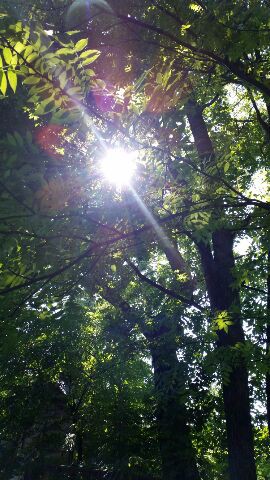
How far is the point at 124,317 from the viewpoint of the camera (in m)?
8.44

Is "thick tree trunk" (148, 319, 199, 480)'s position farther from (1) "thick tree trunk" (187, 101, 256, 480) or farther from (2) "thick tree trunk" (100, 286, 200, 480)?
(1) "thick tree trunk" (187, 101, 256, 480)

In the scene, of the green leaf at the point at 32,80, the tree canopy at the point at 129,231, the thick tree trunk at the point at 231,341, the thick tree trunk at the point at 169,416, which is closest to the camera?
the green leaf at the point at 32,80

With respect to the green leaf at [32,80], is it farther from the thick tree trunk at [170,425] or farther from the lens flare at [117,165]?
A: the thick tree trunk at [170,425]

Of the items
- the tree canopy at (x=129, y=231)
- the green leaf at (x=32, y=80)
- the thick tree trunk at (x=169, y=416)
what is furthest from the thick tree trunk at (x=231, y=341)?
the green leaf at (x=32, y=80)

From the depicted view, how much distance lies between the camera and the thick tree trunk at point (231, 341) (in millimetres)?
6559

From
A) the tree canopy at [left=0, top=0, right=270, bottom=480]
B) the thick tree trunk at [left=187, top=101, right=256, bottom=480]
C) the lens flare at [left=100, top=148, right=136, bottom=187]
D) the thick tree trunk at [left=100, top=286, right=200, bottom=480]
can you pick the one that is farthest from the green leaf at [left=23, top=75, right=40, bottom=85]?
the thick tree trunk at [left=100, top=286, right=200, bottom=480]

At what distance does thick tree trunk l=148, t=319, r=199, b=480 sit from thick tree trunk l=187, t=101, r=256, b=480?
97cm

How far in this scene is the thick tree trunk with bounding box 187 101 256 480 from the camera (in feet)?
21.5

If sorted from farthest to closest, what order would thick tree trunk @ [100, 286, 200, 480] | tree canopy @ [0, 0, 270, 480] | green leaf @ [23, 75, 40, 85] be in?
1. thick tree trunk @ [100, 286, 200, 480]
2. tree canopy @ [0, 0, 270, 480]
3. green leaf @ [23, 75, 40, 85]

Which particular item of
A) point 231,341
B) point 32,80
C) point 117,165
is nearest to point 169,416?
point 231,341

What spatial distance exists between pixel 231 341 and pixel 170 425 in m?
2.27

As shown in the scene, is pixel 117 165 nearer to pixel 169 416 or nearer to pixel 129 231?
pixel 129 231

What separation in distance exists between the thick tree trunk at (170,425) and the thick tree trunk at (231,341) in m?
0.97

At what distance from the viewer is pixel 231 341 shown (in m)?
7.16
